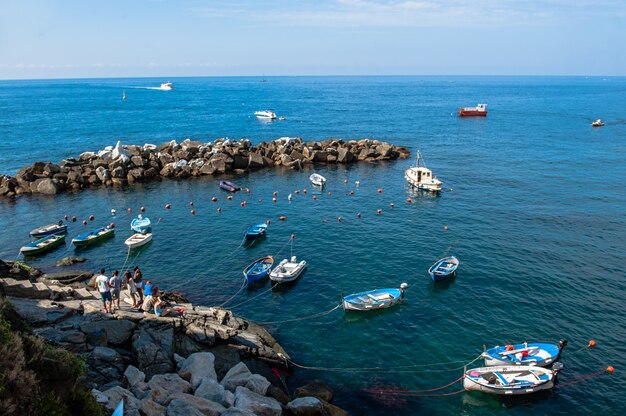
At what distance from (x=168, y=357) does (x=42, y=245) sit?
31628 millimetres

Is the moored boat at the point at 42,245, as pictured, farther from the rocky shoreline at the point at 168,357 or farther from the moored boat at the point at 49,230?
the rocky shoreline at the point at 168,357

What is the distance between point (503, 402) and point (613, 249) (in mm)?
29419

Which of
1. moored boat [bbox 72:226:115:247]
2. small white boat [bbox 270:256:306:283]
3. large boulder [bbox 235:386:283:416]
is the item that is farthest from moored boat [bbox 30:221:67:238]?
large boulder [bbox 235:386:283:416]

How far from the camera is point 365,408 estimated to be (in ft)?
86.1

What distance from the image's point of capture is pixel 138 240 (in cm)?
4853

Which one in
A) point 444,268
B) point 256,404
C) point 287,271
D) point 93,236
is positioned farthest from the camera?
point 93,236

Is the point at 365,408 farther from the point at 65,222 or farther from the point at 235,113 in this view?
the point at 235,113

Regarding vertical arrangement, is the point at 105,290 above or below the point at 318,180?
above

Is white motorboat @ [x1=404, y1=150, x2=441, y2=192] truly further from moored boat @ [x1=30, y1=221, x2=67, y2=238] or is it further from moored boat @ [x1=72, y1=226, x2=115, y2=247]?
moored boat @ [x1=30, y1=221, x2=67, y2=238]

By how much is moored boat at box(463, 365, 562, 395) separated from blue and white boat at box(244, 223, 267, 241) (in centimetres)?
2876

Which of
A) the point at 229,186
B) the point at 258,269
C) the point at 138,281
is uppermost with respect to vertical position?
the point at 138,281

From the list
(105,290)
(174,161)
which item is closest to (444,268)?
(105,290)

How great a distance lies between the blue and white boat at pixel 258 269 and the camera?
4091 centimetres

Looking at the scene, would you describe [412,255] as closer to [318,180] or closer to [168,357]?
[318,180]
